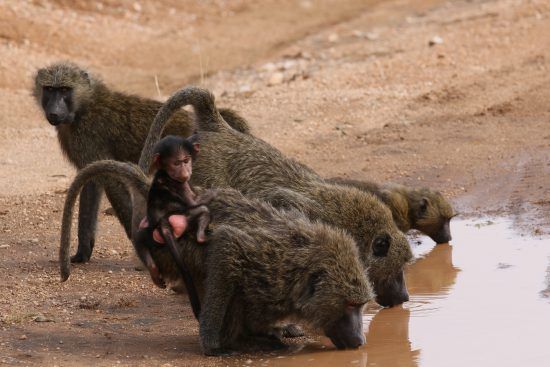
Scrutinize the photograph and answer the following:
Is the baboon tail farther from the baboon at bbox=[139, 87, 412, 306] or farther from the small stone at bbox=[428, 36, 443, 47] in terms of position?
the small stone at bbox=[428, 36, 443, 47]

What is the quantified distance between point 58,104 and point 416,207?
3.03 metres

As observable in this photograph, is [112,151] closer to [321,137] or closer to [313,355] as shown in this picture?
[313,355]

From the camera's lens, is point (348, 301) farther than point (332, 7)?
No

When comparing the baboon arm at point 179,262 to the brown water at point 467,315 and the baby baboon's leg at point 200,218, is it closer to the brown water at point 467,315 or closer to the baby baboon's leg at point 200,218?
the baby baboon's leg at point 200,218

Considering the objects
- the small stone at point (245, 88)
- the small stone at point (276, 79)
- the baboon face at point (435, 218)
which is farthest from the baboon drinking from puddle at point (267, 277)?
the small stone at point (276, 79)

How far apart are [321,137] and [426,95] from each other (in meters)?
1.92

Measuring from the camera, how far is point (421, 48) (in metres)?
16.2

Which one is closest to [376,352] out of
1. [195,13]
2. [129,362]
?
[129,362]

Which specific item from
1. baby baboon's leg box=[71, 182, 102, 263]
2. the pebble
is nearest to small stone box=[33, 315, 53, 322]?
baby baboon's leg box=[71, 182, 102, 263]

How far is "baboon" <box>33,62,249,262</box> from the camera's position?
859 cm

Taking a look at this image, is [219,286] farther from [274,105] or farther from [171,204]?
[274,105]

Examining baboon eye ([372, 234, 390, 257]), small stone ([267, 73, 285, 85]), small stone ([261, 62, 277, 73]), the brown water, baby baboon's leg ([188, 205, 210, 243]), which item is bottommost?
the brown water

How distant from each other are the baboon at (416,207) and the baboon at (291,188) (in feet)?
5.55

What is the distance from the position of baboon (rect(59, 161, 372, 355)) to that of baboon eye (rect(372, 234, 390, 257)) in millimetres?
663
